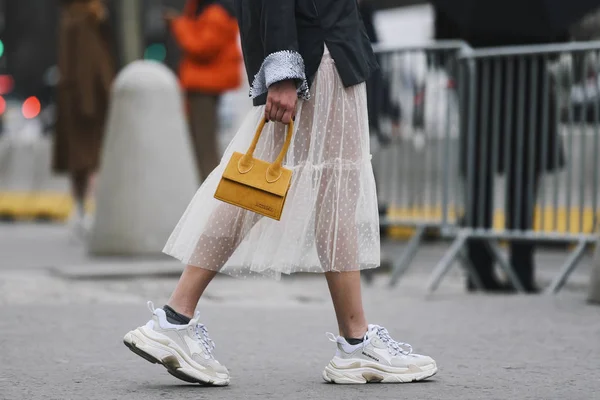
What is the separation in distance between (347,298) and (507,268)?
10.8 ft

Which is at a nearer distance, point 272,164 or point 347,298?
point 272,164

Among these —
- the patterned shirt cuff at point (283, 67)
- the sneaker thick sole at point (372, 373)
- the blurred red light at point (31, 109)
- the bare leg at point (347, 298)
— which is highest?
Result: the patterned shirt cuff at point (283, 67)

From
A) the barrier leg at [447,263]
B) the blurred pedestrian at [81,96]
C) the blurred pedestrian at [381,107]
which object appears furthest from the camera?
the blurred pedestrian at [81,96]

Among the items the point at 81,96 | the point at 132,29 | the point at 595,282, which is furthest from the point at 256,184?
the point at 132,29

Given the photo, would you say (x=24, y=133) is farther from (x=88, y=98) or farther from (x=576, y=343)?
(x=576, y=343)

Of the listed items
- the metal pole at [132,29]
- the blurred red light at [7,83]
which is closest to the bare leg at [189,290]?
the metal pole at [132,29]

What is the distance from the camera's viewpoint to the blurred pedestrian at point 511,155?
7.28 meters

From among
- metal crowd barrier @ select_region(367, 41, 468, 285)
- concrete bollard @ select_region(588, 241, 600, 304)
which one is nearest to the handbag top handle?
concrete bollard @ select_region(588, 241, 600, 304)

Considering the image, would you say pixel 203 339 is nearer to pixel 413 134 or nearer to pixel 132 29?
pixel 413 134

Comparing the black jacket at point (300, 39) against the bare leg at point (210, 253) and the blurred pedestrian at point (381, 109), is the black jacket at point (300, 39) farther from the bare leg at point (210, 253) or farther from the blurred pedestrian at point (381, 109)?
the blurred pedestrian at point (381, 109)

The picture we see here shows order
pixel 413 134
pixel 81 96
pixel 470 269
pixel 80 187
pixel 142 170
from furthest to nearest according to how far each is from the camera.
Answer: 1. pixel 80 187
2. pixel 81 96
3. pixel 142 170
4. pixel 413 134
5. pixel 470 269

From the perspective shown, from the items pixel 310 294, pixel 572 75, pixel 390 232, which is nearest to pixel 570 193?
pixel 572 75

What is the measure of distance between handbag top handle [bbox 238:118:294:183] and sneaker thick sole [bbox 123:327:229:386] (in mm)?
598

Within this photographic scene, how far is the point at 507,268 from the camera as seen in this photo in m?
7.44
